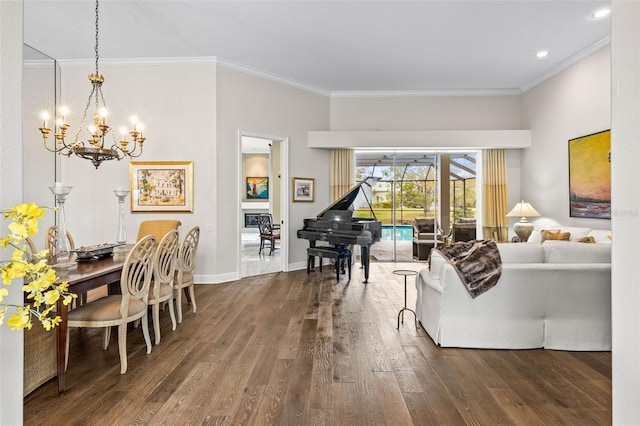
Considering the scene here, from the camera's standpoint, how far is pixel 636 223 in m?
1.14

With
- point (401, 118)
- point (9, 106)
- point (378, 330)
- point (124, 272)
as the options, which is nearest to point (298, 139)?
point (401, 118)

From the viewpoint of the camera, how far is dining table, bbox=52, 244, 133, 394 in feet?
7.91

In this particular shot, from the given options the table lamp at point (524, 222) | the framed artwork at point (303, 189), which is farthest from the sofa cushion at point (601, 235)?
the framed artwork at point (303, 189)

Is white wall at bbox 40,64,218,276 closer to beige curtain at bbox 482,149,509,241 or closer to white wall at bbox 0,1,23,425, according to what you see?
white wall at bbox 0,1,23,425

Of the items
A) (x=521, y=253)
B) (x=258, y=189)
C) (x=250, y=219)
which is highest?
(x=258, y=189)

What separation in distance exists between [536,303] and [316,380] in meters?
1.96

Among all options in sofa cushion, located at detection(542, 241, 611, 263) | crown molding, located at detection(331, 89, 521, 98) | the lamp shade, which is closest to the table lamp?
the lamp shade

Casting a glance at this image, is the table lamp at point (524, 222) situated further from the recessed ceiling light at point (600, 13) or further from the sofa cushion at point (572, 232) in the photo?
the recessed ceiling light at point (600, 13)

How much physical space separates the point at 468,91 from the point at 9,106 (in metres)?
7.55

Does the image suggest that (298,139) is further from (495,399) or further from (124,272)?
(495,399)

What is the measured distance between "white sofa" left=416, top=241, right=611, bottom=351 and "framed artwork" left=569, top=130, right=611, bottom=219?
2.46 metres

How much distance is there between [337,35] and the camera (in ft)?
16.0

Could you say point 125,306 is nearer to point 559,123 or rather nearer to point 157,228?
point 157,228

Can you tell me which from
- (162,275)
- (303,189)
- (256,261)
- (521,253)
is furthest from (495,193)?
(162,275)
